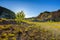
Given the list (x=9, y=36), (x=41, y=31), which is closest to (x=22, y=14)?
(x=41, y=31)

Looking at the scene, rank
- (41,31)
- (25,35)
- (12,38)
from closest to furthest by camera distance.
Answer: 1. (12,38)
2. (25,35)
3. (41,31)

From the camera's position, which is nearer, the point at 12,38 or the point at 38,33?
the point at 12,38

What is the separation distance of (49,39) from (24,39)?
8324 mm

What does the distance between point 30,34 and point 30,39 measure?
185 inches

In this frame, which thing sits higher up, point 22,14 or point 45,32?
point 22,14

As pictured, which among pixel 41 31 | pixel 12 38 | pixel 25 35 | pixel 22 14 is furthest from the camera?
pixel 22 14

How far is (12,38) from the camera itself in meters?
57.2

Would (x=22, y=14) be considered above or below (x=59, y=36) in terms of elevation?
above

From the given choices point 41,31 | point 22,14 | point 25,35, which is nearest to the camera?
point 25,35

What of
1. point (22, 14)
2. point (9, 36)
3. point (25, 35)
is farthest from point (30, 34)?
point (22, 14)

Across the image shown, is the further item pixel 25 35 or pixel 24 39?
pixel 25 35

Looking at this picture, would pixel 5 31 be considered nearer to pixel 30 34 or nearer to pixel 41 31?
pixel 30 34

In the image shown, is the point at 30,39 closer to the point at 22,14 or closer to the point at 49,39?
the point at 49,39

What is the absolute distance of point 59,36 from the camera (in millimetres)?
59156
